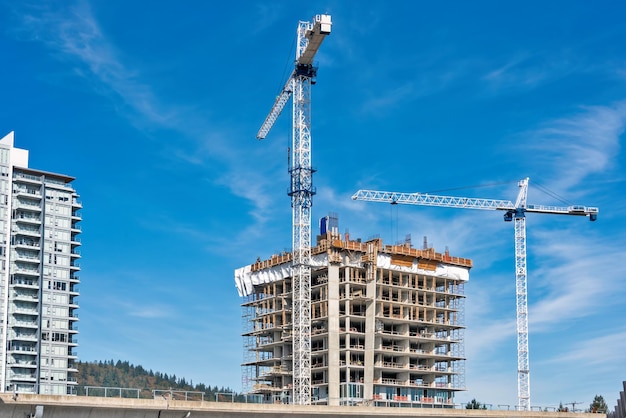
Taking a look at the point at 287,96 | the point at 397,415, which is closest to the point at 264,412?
the point at 397,415

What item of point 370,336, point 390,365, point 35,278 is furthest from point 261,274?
point 35,278

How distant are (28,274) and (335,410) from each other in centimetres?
11174

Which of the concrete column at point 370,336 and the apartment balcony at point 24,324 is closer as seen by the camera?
the concrete column at point 370,336

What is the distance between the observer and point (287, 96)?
18288 cm

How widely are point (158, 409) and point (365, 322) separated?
104 metres

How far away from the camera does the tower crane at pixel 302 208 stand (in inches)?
6501

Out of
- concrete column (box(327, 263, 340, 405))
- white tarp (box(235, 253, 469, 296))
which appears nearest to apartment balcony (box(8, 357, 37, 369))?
white tarp (box(235, 253, 469, 296))

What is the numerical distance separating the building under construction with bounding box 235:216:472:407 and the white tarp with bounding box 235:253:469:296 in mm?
194

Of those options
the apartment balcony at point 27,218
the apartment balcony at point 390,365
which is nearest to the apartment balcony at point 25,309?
the apartment balcony at point 27,218

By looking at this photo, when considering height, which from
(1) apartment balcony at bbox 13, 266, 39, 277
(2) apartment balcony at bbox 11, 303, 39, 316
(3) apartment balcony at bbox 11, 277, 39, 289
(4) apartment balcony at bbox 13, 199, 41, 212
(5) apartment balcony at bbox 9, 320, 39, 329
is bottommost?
(5) apartment balcony at bbox 9, 320, 39, 329

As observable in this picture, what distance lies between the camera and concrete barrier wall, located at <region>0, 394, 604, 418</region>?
7012 cm

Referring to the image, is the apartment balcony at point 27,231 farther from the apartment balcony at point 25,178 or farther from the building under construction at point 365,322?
the building under construction at point 365,322

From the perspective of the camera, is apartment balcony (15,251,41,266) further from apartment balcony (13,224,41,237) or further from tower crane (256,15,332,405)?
tower crane (256,15,332,405)

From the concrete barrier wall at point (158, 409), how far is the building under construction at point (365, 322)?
81.6 metres
